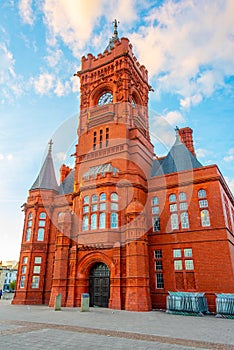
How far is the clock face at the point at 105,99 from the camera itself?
33.9 m

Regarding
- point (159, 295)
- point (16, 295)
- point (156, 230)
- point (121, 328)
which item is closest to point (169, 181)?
point (156, 230)

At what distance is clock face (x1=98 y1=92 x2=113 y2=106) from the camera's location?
111ft

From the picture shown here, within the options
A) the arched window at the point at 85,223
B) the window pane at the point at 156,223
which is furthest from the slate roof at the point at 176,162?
the arched window at the point at 85,223

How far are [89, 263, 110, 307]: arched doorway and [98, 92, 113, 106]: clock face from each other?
20796 mm

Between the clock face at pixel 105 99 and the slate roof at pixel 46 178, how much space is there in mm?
10776

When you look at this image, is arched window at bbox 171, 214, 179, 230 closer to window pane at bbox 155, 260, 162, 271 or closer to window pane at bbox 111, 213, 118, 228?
window pane at bbox 155, 260, 162, 271

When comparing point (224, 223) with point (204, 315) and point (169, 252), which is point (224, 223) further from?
point (204, 315)

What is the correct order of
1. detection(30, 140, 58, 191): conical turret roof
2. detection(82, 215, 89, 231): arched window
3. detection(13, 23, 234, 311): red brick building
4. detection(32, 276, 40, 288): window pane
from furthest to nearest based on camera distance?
1. detection(30, 140, 58, 191): conical turret roof
2. detection(32, 276, 40, 288): window pane
3. detection(82, 215, 89, 231): arched window
4. detection(13, 23, 234, 311): red brick building

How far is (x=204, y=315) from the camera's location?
60.8 feet

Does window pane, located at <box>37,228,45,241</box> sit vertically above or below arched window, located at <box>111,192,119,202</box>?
below

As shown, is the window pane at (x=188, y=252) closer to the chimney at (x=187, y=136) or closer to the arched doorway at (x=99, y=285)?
the arched doorway at (x=99, y=285)

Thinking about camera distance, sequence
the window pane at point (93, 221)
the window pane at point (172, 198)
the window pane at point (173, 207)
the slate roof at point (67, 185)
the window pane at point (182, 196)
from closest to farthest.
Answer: the window pane at point (93, 221)
the window pane at point (182, 196)
the window pane at point (173, 207)
the window pane at point (172, 198)
the slate roof at point (67, 185)

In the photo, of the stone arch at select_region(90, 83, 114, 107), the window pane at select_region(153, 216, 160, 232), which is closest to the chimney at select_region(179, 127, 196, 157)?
the stone arch at select_region(90, 83, 114, 107)

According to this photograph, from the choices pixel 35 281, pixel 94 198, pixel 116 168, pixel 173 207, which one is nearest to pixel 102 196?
pixel 94 198
